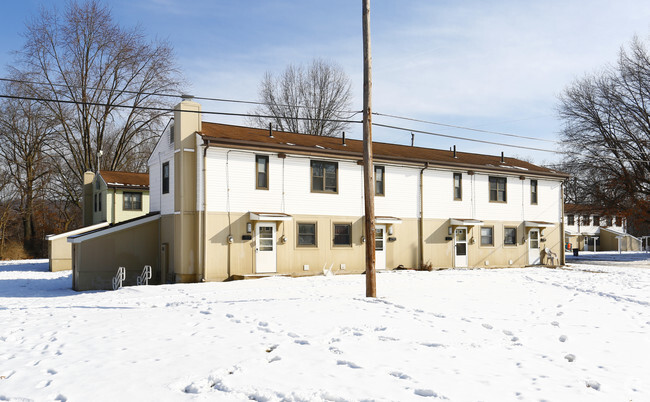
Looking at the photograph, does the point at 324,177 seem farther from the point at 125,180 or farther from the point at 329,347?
the point at 125,180

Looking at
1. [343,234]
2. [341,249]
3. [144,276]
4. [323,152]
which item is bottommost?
[144,276]

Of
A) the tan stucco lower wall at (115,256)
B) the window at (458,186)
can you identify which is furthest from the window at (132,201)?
the window at (458,186)

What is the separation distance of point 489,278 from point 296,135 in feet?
37.9

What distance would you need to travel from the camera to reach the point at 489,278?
2205cm

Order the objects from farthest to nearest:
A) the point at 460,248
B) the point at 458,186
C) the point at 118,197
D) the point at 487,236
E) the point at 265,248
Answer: the point at 118,197, the point at 487,236, the point at 458,186, the point at 460,248, the point at 265,248

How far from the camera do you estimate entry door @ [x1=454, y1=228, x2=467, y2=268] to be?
88.7 ft

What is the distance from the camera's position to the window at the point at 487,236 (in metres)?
28.2

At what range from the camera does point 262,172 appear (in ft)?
72.4

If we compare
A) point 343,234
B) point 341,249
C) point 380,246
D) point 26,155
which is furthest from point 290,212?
point 26,155

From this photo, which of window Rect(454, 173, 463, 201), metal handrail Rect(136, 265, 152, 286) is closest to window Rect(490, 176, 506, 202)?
window Rect(454, 173, 463, 201)

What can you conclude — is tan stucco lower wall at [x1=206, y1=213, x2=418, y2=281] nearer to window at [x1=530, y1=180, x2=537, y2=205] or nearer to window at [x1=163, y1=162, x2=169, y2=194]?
window at [x1=163, y1=162, x2=169, y2=194]

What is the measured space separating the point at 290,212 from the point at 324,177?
7.61 ft

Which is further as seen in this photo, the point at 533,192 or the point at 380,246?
the point at 533,192

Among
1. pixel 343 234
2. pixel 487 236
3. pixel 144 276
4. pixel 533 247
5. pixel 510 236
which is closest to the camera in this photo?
pixel 144 276
